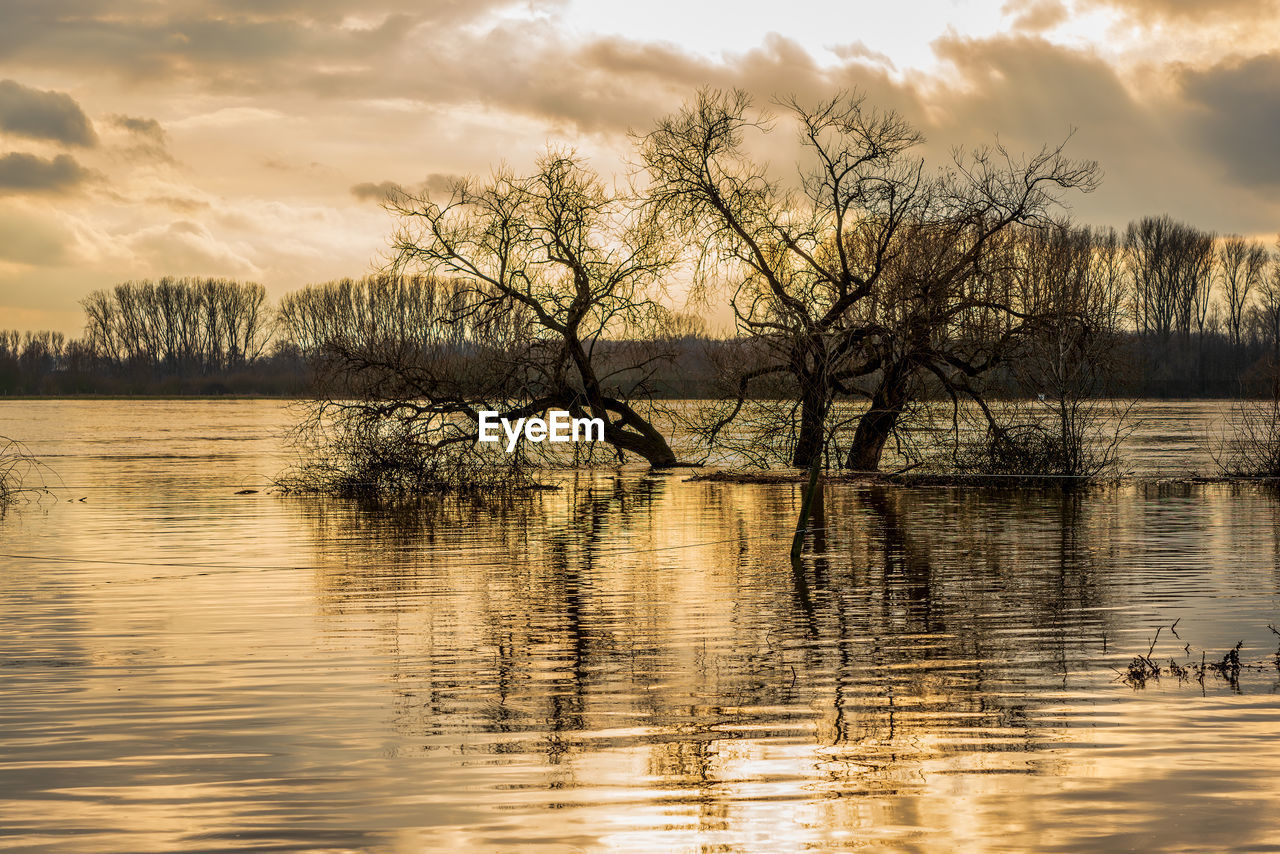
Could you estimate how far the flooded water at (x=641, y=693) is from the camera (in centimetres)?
717

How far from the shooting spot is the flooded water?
23.5 feet

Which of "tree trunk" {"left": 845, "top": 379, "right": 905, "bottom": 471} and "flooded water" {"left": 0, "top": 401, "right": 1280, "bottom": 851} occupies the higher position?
"tree trunk" {"left": 845, "top": 379, "right": 905, "bottom": 471}

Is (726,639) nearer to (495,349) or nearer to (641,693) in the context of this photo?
(641,693)

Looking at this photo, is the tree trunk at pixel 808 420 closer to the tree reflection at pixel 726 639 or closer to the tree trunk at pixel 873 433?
the tree trunk at pixel 873 433

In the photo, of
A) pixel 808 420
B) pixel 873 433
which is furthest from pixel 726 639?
pixel 873 433

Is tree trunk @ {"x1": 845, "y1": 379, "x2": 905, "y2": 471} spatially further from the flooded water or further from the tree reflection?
the flooded water

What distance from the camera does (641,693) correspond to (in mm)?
10266

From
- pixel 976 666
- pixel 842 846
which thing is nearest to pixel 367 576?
pixel 976 666

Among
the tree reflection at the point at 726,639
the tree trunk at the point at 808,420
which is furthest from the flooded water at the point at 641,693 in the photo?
the tree trunk at the point at 808,420

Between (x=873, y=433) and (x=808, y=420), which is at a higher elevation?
(x=808, y=420)

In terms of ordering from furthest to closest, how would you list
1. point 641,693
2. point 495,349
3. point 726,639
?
point 495,349 < point 726,639 < point 641,693

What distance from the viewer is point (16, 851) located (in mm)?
6766

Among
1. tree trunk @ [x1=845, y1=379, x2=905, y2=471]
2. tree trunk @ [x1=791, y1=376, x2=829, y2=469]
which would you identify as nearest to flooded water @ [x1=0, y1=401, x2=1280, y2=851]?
tree trunk @ [x1=791, y1=376, x2=829, y2=469]

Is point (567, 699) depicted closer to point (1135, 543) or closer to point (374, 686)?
point (374, 686)
